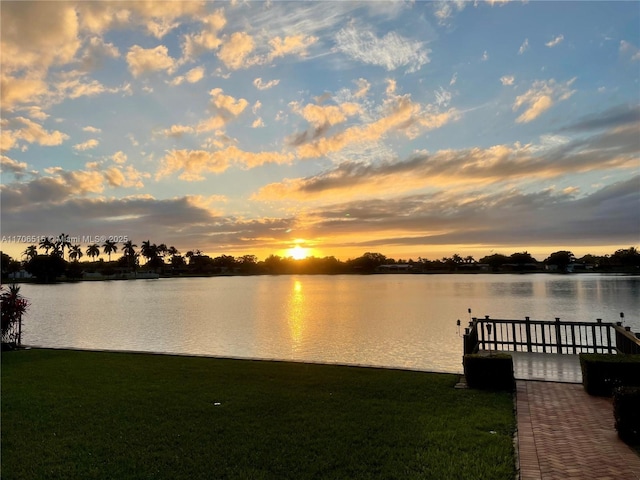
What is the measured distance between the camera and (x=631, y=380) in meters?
9.41

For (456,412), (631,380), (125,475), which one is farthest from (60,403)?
(631,380)

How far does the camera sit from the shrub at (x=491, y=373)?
33.1 feet

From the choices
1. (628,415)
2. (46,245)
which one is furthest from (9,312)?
(46,245)

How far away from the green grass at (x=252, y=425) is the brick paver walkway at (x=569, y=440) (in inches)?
13.2

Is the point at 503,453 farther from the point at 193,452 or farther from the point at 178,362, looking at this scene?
the point at 178,362

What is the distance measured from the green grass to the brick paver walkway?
335 mm

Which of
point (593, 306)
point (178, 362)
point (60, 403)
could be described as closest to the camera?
point (60, 403)

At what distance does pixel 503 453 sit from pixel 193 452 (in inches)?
189

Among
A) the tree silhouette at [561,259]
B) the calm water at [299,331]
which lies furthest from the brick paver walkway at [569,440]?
the tree silhouette at [561,259]

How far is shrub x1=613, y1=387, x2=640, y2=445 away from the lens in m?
6.79

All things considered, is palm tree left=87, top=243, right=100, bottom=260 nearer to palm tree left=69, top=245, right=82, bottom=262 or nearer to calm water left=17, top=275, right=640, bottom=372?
palm tree left=69, top=245, right=82, bottom=262

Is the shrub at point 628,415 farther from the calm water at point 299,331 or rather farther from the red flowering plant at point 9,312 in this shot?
the red flowering plant at point 9,312

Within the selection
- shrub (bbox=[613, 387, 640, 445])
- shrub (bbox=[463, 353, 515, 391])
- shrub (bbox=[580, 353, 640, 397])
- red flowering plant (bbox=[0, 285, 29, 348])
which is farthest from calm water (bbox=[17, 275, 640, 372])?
shrub (bbox=[613, 387, 640, 445])

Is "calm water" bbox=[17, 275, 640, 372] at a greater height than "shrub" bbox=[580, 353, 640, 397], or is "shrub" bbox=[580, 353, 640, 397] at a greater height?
"shrub" bbox=[580, 353, 640, 397]
